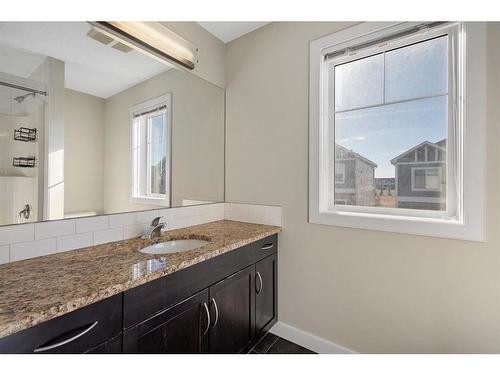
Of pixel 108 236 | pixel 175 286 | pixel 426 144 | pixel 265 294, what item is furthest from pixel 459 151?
pixel 108 236

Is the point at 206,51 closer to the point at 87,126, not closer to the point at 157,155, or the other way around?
the point at 157,155

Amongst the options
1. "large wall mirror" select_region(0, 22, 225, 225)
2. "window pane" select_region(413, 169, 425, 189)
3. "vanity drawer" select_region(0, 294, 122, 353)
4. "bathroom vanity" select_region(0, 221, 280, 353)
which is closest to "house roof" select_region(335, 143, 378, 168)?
"window pane" select_region(413, 169, 425, 189)

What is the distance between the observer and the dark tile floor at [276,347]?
5.18ft

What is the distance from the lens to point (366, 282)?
145cm

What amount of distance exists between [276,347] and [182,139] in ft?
5.52

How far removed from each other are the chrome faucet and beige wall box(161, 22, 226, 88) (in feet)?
3.93

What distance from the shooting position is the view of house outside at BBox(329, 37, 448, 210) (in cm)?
130

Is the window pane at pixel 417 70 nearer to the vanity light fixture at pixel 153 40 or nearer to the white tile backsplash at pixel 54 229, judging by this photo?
the vanity light fixture at pixel 153 40

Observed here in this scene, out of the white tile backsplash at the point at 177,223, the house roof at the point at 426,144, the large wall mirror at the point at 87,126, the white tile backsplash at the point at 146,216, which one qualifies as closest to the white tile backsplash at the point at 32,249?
the large wall mirror at the point at 87,126

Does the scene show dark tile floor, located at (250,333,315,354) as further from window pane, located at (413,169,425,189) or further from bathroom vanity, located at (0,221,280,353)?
window pane, located at (413,169,425,189)

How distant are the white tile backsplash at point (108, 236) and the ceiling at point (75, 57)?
30.7 inches

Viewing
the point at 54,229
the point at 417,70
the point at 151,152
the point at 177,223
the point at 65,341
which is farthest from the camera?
the point at 177,223

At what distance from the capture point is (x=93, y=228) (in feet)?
4.11
